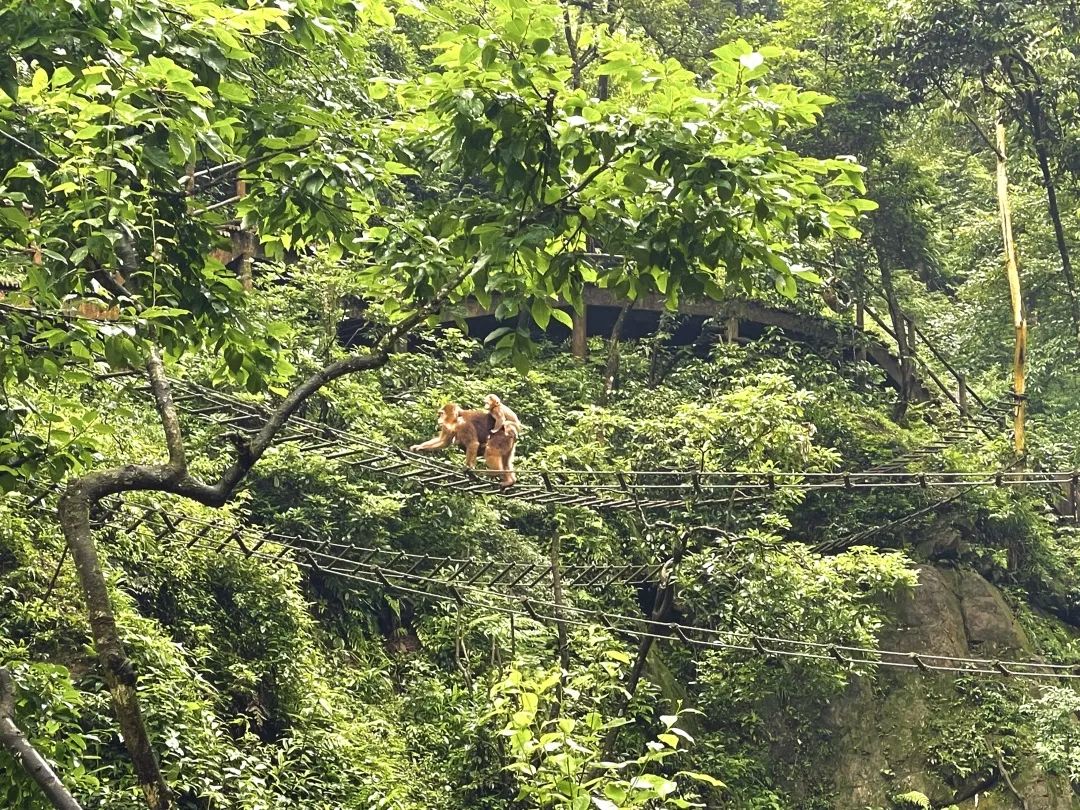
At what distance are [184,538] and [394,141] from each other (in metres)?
4.37

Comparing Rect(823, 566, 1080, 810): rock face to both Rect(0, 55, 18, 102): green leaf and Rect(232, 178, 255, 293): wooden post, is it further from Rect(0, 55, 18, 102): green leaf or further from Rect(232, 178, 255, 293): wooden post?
Rect(0, 55, 18, 102): green leaf

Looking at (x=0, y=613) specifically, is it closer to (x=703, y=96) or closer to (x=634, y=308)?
(x=703, y=96)

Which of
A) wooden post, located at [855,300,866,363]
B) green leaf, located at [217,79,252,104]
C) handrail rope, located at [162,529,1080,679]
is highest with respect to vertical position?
wooden post, located at [855,300,866,363]

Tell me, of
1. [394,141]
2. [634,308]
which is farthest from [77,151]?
[634,308]

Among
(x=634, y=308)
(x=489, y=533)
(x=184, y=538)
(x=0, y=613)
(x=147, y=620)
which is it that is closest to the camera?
(x=0, y=613)

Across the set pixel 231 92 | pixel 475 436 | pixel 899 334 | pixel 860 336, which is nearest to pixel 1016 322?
pixel 899 334

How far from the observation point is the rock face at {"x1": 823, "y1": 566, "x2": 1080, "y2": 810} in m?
9.89

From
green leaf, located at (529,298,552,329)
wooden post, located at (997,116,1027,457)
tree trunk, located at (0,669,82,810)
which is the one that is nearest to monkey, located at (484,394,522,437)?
green leaf, located at (529,298,552,329)

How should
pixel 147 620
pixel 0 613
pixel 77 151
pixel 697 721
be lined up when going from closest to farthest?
1. pixel 77 151
2. pixel 0 613
3. pixel 147 620
4. pixel 697 721

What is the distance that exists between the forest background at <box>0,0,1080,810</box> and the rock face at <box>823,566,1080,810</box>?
0.04 m

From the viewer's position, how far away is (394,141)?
360 cm

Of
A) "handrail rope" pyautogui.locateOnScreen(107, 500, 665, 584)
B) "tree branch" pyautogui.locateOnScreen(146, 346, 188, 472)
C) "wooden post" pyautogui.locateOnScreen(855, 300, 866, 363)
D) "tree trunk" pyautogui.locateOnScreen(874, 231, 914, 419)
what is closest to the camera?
"tree branch" pyautogui.locateOnScreen(146, 346, 188, 472)

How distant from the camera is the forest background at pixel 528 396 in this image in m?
2.96

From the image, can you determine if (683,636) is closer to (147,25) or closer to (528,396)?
(528,396)
